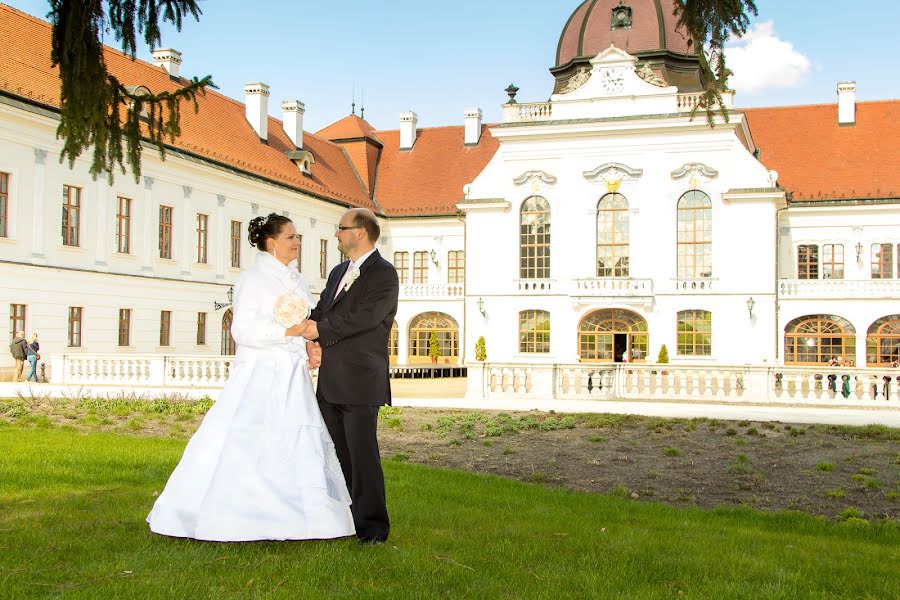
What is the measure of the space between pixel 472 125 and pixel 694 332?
16.3 meters

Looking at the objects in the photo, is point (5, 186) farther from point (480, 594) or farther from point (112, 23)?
point (480, 594)

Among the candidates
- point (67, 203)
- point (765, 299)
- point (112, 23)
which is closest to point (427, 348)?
point (765, 299)

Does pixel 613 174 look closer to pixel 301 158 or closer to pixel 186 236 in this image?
pixel 301 158

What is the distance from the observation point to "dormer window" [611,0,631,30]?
128ft

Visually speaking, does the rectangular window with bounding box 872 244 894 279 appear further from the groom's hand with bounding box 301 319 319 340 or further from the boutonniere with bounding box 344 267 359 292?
the groom's hand with bounding box 301 319 319 340

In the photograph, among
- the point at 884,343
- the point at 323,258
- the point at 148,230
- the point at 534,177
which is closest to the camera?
the point at 148,230

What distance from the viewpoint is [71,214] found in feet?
89.1

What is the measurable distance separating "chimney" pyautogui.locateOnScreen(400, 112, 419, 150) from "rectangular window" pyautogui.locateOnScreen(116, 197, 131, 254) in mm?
19361

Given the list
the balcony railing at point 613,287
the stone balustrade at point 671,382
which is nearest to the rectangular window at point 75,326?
the stone balustrade at point 671,382

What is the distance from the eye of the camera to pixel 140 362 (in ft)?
74.5

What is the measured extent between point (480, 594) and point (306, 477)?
1.39 metres

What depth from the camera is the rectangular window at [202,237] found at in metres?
33.0

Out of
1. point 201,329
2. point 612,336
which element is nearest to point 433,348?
point 612,336

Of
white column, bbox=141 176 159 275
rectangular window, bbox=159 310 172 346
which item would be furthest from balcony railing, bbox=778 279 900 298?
white column, bbox=141 176 159 275
